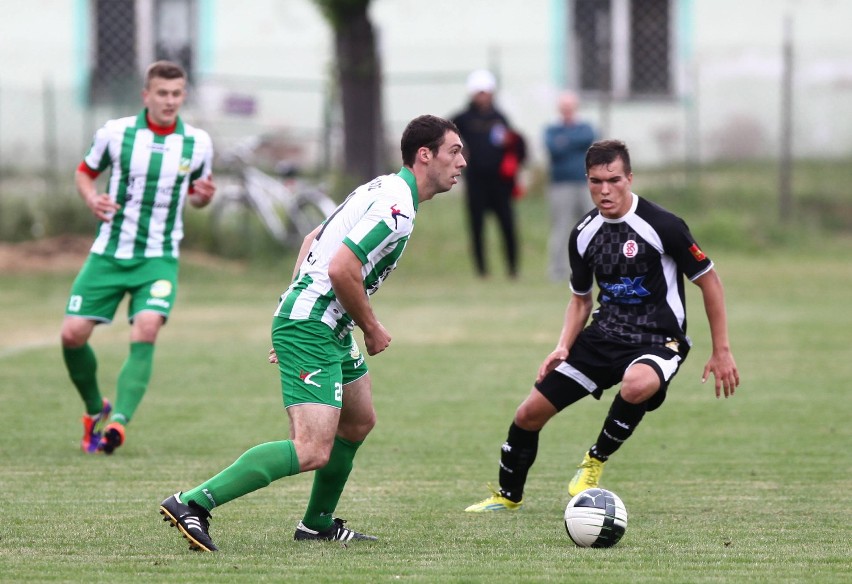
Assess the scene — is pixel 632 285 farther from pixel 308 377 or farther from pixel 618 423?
pixel 308 377

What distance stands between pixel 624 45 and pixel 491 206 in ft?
27.0

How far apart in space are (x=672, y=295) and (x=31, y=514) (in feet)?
9.98

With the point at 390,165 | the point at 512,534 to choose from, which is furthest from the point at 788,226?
the point at 512,534

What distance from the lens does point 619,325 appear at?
656 cm

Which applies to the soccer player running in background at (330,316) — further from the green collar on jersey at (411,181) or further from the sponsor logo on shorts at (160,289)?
the sponsor logo on shorts at (160,289)

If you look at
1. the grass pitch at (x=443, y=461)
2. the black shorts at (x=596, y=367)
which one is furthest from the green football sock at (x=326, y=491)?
the black shorts at (x=596, y=367)

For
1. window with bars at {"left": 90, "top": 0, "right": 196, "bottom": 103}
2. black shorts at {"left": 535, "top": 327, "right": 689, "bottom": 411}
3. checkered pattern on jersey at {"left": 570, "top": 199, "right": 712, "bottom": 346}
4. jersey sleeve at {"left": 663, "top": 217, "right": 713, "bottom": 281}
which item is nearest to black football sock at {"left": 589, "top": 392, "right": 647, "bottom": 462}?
black shorts at {"left": 535, "top": 327, "right": 689, "bottom": 411}

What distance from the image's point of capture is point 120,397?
809 centimetres

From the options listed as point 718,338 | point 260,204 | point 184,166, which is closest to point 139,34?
point 260,204

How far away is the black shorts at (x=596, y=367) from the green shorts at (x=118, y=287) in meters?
2.83

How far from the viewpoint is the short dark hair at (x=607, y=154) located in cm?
638

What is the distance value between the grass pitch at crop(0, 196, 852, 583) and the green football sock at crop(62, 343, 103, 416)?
0.84ft

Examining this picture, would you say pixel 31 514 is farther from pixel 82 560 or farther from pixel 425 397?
pixel 425 397

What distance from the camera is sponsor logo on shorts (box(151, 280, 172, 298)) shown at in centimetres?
838
